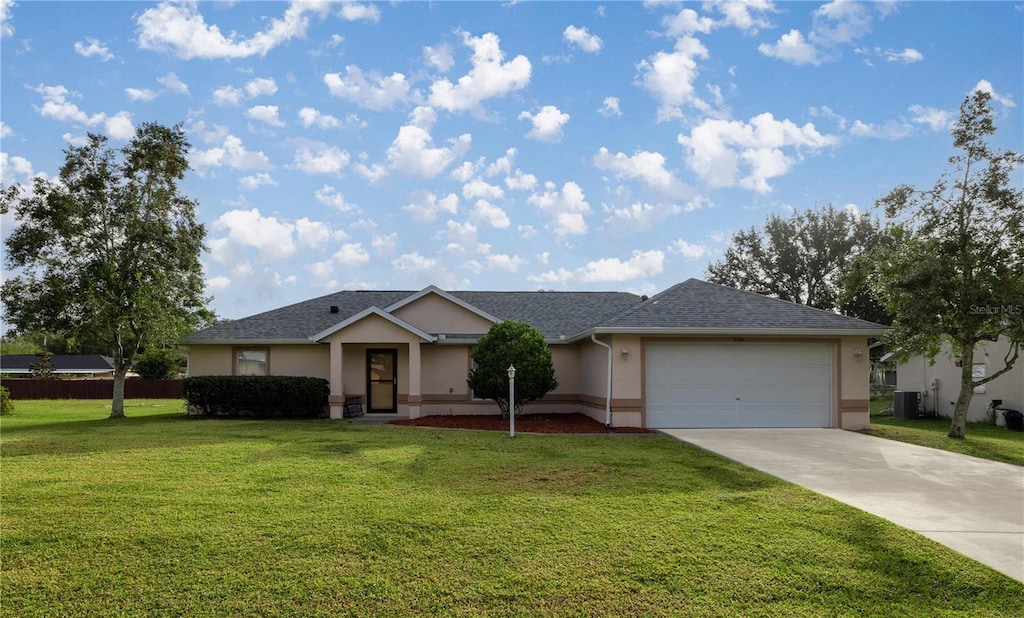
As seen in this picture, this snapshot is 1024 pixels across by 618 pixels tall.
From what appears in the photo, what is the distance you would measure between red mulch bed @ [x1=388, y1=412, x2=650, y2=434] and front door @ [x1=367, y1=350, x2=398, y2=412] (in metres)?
1.94

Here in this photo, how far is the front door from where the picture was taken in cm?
1973

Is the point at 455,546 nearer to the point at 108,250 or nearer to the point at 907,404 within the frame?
the point at 108,250

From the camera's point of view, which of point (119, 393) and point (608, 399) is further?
Result: point (119, 393)

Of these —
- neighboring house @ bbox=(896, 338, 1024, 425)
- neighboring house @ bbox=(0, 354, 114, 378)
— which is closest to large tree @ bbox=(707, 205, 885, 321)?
neighboring house @ bbox=(896, 338, 1024, 425)

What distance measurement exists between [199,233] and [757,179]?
1738 centimetres

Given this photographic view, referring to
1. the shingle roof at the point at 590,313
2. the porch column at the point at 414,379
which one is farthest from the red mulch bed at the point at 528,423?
the shingle roof at the point at 590,313

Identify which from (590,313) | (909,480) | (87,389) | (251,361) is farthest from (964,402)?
(87,389)

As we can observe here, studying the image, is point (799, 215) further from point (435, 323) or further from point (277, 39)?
point (277, 39)

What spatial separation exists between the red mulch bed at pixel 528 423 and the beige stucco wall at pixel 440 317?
2.81 metres

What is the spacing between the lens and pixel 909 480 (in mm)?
9297

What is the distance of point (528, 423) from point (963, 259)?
35.2ft

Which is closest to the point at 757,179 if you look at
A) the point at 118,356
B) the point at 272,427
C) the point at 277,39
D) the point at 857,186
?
the point at 857,186

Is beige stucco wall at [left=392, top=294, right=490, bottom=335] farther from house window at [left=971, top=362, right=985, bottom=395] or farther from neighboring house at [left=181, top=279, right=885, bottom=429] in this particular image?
house window at [left=971, top=362, right=985, bottom=395]

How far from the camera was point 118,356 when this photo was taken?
19.6 m
